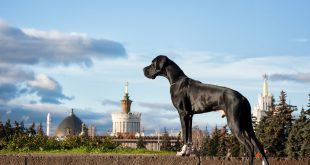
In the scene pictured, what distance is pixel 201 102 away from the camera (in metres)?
10.5

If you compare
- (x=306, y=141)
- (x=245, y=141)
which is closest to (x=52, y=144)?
(x=245, y=141)

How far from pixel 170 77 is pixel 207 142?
165ft

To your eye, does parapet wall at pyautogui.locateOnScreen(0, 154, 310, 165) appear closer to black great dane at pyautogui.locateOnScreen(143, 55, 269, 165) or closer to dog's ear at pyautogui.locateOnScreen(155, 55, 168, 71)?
black great dane at pyautogui.locateOnScreen(143, 55, 269, 165)

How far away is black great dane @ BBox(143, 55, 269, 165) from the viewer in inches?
402

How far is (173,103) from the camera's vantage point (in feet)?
35.3

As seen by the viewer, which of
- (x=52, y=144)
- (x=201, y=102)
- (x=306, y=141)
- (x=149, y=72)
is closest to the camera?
(x=201, y=102)

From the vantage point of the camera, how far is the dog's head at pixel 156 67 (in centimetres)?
1094

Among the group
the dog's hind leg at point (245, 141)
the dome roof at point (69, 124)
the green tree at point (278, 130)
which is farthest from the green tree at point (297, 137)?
the dome roof at point (69, 124)

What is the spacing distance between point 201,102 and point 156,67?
1.03m

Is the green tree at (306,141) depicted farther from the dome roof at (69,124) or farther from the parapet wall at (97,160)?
the dome roof at (69,124)

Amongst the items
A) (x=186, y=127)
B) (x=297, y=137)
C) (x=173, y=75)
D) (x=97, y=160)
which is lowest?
(x=97, y=160)

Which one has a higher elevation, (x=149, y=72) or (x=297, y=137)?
(x=149, y=72)

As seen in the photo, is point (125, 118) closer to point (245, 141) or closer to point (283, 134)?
point (283, 134)

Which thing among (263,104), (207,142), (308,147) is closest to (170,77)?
(308,147)
